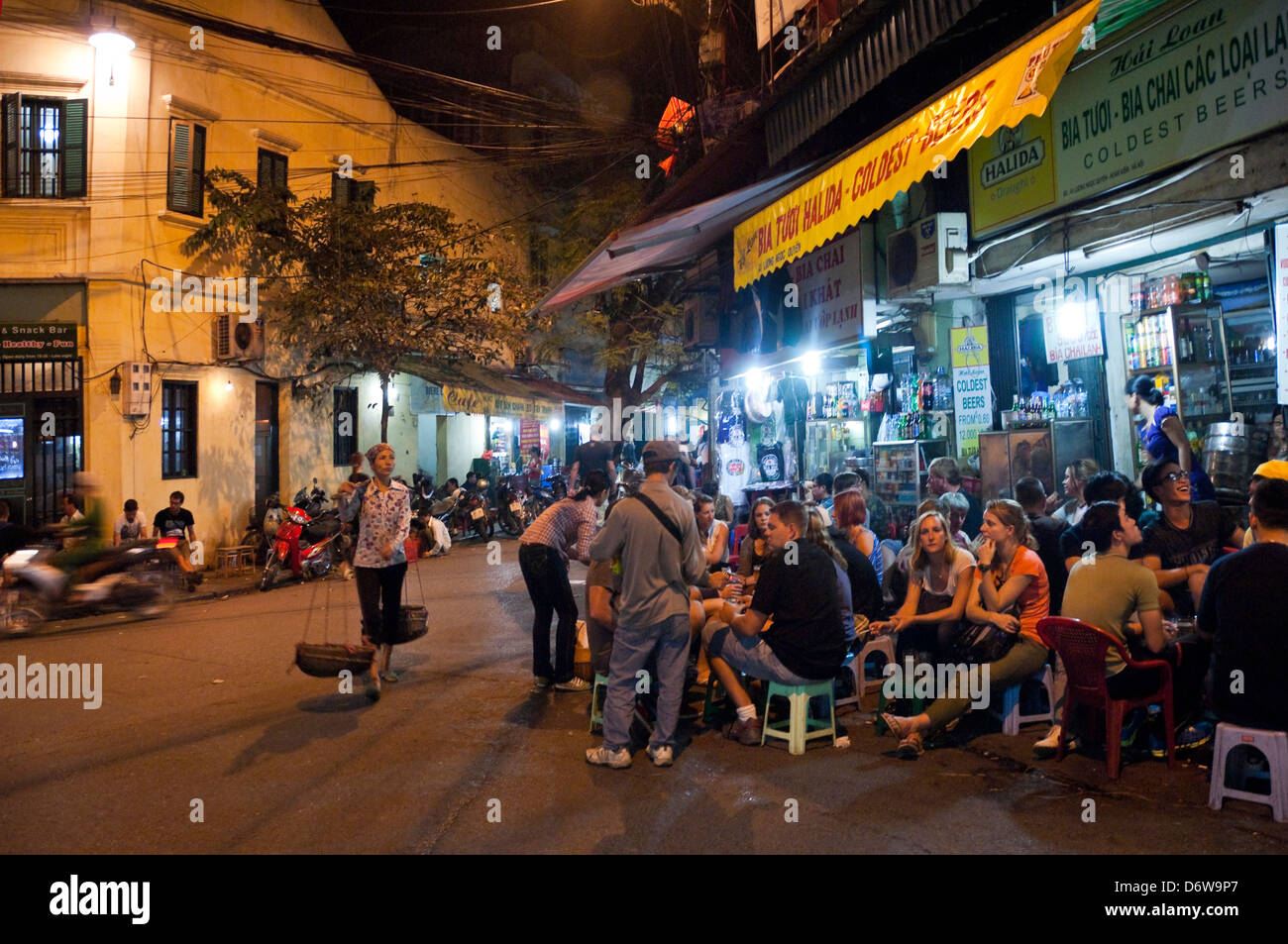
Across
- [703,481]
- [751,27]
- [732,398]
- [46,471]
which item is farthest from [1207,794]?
[46,471]

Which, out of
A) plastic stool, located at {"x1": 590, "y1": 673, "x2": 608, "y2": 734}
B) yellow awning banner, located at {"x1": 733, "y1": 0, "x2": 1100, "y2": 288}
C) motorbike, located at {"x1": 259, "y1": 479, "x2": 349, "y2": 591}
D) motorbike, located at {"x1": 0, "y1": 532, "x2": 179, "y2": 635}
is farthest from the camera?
motorbike, located at {"x1": 259, "y1": 479, "x2": 349, "y2": 591}

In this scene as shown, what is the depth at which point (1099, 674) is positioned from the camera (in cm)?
469

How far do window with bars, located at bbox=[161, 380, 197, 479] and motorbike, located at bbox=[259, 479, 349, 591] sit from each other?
2.49 metres

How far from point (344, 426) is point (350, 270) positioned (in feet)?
15.1

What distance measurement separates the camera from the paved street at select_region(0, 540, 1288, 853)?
4086 mm

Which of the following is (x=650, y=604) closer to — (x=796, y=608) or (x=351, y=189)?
(x=796, y=608)

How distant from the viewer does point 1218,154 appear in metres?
5.47

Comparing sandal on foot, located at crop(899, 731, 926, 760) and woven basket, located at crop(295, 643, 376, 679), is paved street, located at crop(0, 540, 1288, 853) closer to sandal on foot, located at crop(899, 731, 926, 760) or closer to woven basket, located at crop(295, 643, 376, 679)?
sandal on foot, located at crop(899, 731, 926, 760)

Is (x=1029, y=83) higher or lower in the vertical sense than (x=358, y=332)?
lower

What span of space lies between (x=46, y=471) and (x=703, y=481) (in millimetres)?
11454

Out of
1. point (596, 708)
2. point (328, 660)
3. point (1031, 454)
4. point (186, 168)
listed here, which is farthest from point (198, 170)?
point (1031, 454)

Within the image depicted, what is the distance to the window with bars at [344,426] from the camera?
63.0 feet

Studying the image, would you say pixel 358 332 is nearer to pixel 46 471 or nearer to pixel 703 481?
pixel 46 471

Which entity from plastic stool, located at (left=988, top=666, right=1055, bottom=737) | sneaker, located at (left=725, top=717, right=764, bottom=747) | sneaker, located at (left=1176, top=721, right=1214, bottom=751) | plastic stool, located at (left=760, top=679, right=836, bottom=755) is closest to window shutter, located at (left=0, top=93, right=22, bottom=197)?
sneaker, located at (left=725, top=717, right=764, bottom=747)
